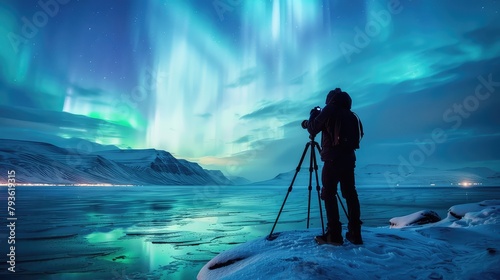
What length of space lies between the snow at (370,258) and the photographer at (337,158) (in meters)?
0.28

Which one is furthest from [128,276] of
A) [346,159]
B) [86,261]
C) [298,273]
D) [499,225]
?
[499,225]

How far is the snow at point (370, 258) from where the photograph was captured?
318 cm

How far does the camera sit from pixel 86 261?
5.75 m

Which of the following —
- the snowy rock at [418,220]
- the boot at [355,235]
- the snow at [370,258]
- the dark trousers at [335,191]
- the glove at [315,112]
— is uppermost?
the glove at [315,112]

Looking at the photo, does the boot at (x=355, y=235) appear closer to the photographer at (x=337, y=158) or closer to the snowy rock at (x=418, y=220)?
the photographer at (x=337, y=158)

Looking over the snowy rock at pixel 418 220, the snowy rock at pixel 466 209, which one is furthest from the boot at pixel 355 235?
the snowy rock at pixel 466 209

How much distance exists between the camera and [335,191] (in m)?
4.12

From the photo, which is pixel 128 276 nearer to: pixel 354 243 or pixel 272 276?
pixel 272 276

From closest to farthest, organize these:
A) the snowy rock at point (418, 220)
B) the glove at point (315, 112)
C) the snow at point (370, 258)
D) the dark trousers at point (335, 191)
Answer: the snow at point (370, 258), the dark trousers at point (335, 191), the glove at point (315, 112), the snowy rock at point (418, 220)

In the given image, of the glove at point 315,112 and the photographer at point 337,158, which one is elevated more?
the glove at point 315,112

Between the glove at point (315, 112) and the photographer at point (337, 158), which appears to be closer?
the photographer at point (337, 158)

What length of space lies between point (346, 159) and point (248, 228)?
Result: 6976mm

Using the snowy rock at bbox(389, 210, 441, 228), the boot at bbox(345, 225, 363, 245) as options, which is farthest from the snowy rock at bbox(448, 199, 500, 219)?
the boot at bbox(345, 225, 363, 245)

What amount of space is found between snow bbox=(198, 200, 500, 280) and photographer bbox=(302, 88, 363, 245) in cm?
28
